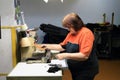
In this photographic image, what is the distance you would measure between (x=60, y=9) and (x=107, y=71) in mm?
2443

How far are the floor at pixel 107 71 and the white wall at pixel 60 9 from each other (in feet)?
4.60

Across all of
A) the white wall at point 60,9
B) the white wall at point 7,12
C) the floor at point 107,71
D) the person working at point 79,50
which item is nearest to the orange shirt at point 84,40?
the person working at point 79,50

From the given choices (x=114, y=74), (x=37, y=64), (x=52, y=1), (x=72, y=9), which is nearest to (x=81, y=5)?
(x=72, y=9)

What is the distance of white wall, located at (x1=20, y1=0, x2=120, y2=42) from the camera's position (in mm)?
7180

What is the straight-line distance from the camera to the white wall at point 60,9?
7180mm

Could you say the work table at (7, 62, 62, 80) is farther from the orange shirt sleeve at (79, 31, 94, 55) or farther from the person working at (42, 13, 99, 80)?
the orange shirt sleeve at (79, 31, 94, 55)

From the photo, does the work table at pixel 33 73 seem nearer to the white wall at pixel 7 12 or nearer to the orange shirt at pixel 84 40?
the orange shirt at pixel 84 40

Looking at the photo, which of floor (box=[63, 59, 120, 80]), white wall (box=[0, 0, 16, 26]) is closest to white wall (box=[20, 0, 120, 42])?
floor (box=[63, 59, 120, 80])

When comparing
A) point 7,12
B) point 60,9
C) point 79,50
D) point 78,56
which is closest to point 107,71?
point 60,9

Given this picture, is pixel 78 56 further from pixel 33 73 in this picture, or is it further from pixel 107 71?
pixel 107 71

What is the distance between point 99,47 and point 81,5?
1305 millimetres

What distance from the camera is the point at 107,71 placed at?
18.6 feet

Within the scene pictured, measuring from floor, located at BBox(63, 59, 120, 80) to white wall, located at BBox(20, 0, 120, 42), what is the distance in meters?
1.40

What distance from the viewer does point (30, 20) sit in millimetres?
7215
